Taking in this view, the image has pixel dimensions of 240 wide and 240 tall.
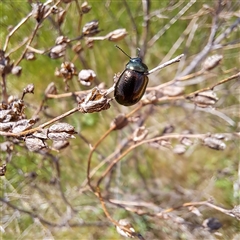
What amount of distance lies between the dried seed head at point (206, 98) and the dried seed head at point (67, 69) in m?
0.34

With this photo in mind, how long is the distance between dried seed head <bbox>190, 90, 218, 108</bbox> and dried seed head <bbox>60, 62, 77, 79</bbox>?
Answer: 338 mm

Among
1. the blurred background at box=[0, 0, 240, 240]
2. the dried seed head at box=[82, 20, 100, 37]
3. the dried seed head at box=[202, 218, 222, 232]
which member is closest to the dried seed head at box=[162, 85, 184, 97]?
the blurred background at box=[0, 0, 240, 240]

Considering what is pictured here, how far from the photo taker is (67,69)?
1077 mm

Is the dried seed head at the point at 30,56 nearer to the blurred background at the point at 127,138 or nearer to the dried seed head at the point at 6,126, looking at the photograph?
the blurred background at the point at 127,138

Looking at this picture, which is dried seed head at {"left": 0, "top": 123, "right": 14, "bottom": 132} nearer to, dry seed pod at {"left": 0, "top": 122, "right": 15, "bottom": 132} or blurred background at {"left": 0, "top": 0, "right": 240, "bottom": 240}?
dry seed pod at {"left": 0, "top": 122, "right": 15, "bottom": 132}

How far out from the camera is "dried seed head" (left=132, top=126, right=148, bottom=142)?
1125mm

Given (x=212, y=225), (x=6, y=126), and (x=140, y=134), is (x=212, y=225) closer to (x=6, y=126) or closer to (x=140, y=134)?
(x=140, y=134)

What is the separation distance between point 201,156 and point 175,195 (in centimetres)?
29

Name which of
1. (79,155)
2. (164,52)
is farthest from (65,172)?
(164,52)

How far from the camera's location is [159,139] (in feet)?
3.71

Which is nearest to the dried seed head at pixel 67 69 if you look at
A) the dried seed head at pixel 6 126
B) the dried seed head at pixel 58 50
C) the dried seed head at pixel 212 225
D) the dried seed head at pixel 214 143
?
the dried seed head at pixel 58 50

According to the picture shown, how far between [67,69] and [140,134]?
0.92ft

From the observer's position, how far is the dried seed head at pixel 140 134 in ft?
3.69

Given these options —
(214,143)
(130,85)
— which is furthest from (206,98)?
(130,85)
